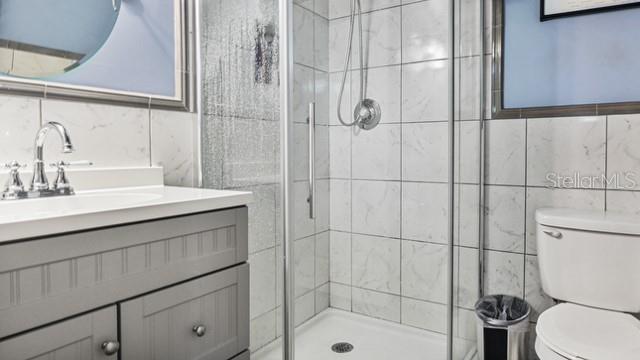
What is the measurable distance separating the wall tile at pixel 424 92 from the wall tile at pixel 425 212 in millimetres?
317

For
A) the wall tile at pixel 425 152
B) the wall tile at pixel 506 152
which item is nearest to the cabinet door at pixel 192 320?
the wall tile at pixel 425 152

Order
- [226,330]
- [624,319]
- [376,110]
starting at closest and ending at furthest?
[226,330] → [624,319] → [376,110]

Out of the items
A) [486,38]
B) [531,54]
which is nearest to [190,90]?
[486,38]

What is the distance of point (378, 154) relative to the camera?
1892mm

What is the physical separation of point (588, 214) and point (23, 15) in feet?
7.27

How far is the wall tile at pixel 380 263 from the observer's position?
6.38 feet

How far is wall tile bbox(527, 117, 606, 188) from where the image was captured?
1865mm

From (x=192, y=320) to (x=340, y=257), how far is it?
2.71ft

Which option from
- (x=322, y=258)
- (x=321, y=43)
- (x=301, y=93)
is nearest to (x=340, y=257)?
(x=322, y=258)

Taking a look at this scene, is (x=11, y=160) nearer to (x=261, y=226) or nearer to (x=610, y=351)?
(x=261, y=226)

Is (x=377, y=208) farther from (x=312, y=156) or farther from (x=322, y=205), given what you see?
(x=312, y=156)

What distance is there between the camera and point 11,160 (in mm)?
1222

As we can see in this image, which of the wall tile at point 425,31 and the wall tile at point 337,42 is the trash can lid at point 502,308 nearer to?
the wall tile at point 425,31

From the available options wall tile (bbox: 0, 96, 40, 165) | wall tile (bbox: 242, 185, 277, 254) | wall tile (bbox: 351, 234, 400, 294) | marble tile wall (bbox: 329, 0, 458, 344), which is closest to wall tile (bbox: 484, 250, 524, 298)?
marble tile wall (bbox: 329, 0, 458, 344)
